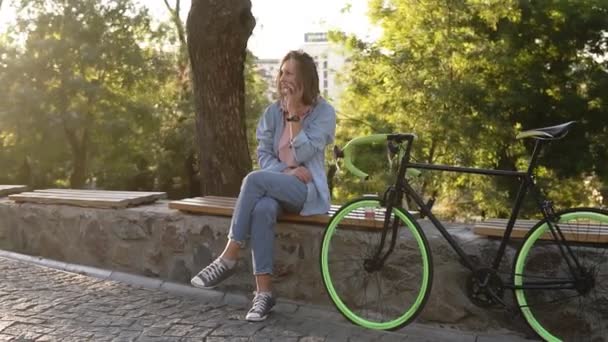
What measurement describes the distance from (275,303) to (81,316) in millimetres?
1160

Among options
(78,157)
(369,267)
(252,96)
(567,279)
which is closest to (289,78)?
(369,267)

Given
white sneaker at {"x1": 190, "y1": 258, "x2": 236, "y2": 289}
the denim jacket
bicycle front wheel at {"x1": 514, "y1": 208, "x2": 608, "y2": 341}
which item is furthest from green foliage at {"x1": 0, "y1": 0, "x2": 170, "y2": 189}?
bicycle front wheel at {"x1": 514, "y1": 208, "x2": 608, "y2": 341}

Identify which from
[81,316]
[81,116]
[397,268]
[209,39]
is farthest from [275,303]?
[81,116]

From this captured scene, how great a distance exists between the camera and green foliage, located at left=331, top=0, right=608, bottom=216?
18203mm

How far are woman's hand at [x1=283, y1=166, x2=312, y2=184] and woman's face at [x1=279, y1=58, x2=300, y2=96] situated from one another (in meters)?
0.48

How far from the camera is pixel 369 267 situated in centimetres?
406

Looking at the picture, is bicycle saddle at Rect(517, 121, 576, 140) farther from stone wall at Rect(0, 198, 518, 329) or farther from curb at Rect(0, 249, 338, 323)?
curb at Rect(0, 249, 338, 323)

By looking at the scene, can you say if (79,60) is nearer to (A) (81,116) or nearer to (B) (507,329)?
(A) (81,116)

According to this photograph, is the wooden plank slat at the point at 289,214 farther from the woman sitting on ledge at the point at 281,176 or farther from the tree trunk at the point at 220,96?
the tree trunk at the point at 220,96

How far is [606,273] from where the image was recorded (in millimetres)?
3484

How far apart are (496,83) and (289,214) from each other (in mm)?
16270

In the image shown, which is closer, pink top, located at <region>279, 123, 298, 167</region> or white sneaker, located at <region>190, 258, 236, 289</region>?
white sneaker, located at <region>190, 258, 236, 289</region>

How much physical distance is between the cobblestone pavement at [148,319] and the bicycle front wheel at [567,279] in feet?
0.84

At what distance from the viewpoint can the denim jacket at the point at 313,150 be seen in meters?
4.20
